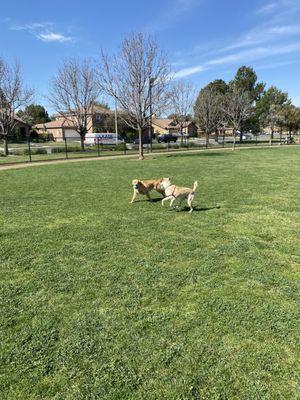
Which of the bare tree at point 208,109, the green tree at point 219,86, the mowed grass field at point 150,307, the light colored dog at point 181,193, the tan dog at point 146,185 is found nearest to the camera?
the mowed grass field at point 150,307

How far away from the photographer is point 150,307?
3.31m

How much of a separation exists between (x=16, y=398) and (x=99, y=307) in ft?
3.94

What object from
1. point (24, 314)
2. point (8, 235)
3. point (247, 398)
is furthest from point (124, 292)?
point (8, 235)

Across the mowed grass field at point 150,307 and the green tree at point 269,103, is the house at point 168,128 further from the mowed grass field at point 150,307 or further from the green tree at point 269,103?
the mowed grass field at point 150,307

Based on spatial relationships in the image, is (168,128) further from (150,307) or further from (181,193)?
(150,307)

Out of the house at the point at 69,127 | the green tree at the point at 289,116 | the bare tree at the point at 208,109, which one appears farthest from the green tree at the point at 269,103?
the house at the point at 69,127

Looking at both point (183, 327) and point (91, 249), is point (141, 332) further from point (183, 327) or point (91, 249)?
point (91, 249)

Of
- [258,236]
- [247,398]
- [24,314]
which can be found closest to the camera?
[247,398]

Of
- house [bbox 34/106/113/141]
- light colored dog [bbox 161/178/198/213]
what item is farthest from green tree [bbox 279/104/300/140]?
light colored dog [bbox 161/178/198/213]

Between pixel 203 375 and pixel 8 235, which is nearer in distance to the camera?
pixel 203 375

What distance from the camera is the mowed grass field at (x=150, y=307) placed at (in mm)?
2371

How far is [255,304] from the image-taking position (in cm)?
332

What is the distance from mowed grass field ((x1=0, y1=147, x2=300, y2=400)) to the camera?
237 cm

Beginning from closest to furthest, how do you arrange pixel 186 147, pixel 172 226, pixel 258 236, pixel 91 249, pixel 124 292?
pixel 124 292 < pixel 91 249 < pixel 258 236 < pixel 172 226 < pixel 186 147
